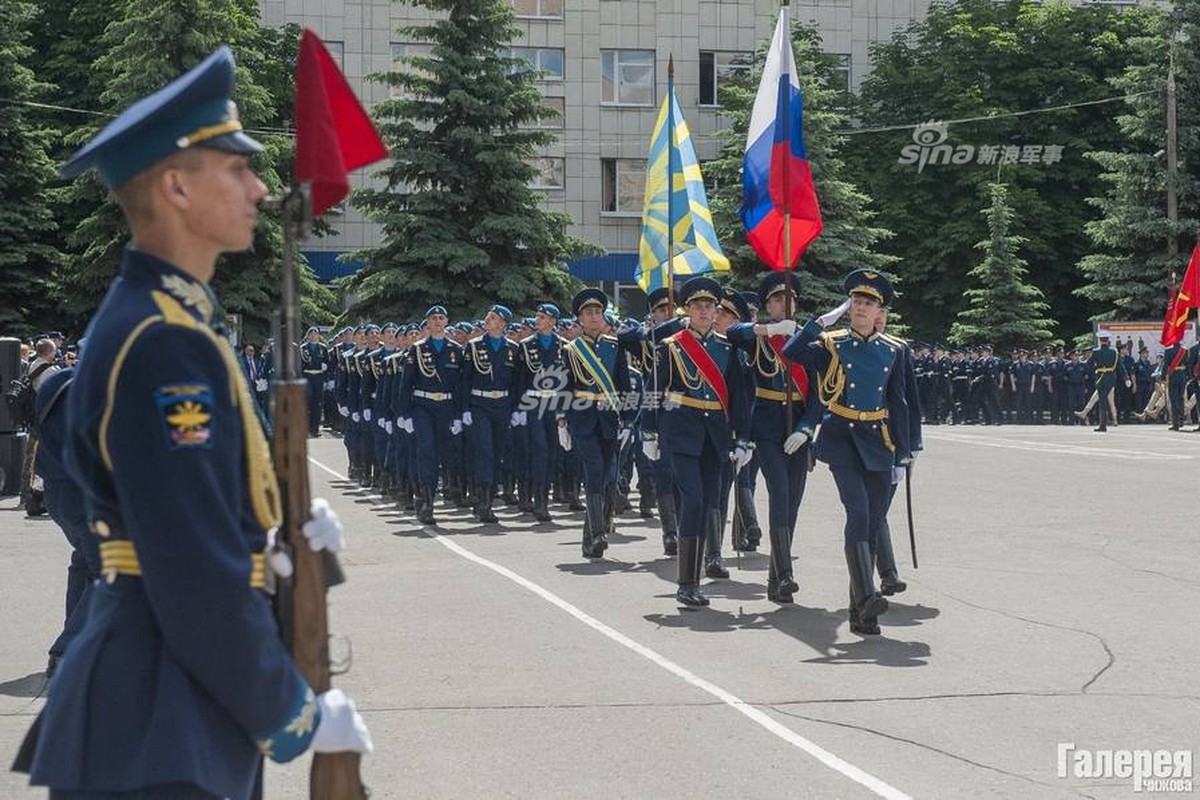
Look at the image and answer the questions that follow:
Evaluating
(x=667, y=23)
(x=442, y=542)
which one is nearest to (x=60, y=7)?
(x=667, y=23)

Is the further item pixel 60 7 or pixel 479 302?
pixel 60 7

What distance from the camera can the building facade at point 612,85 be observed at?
5419 centimetres

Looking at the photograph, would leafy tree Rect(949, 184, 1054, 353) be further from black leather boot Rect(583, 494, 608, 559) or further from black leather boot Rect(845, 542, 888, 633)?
black leather boot Rect(845, 542, 888, 633)

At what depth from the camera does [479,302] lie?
37938 mm

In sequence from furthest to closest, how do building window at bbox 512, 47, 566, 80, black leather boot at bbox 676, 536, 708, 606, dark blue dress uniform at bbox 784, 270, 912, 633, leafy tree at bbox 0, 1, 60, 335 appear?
1. building window at bbox 512, 47, 566, 80
2. leafy tree at bbox 0, 1, 60, 335
3. black leather boot at bbox 676, 536, 708, 606
4. dark blue dress uniform at bbox 784, 270, 912, 633

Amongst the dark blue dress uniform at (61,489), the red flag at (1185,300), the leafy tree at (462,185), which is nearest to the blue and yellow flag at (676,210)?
the dark blue dress uniform at (61,489)

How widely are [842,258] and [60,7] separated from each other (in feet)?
78.3

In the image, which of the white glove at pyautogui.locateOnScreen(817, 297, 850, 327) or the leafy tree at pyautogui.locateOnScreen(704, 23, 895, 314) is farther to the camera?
the leafy tree at pyautogui.locateOnScreen(704, 23, 895, 314)

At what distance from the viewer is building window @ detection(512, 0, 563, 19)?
178 feet

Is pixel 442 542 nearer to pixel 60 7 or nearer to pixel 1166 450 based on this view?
pixel 1166 450

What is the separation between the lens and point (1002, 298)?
4788 centimetres

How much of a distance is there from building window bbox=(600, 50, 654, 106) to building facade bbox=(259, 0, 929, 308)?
3 cm

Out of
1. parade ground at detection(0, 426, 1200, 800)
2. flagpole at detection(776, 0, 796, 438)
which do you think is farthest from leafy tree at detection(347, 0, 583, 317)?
flagpole at detection(776, 0, 796, 438)

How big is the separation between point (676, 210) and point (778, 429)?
5.03 m
